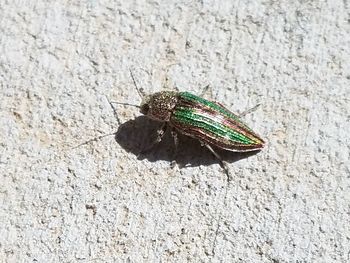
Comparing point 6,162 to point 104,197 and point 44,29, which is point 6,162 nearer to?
point 104,197

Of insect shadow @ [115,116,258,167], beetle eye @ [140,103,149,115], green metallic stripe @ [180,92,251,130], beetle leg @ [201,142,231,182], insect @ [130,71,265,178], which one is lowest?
insect shadow @ [115,116,258,167]

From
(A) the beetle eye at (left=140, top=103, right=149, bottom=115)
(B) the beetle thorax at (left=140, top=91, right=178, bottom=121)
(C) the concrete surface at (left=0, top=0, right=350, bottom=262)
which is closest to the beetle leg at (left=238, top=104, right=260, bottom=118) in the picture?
(C) the concrete surface at (left=0, top=0, right=350, bottom=262)

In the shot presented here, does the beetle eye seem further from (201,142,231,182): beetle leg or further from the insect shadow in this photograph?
(201,142,231,182): beetle leg

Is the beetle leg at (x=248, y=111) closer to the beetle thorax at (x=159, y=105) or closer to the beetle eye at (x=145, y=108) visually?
the beetle thorax at (x=159, y=105)

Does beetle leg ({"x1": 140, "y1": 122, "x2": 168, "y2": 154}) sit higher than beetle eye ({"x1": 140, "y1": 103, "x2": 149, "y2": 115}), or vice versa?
beetle eye ({"x1": 140, "y1": 103, "x2": 149, "y2": 115})

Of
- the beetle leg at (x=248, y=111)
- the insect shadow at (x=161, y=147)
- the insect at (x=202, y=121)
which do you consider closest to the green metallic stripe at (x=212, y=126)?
the insect at (x=202, y=121)

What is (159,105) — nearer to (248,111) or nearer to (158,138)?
(158,138)

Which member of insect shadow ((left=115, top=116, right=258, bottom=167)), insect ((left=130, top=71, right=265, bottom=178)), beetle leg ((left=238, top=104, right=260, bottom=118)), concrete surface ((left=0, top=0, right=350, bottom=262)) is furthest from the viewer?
beetle leg ((left=238, top=104, right=260, bottom=118))

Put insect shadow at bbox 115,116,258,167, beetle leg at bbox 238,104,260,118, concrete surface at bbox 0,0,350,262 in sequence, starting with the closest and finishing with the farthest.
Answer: concrete surface at bbox 0,0,350,262, insect shadow at bbox 115,116,258,167, beetle leg at bbox 238,104,260,118

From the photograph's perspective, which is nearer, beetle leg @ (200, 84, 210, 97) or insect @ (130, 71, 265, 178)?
insect @ (130, 71, 265, 178)
